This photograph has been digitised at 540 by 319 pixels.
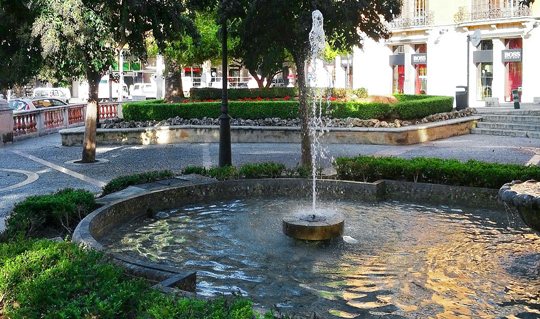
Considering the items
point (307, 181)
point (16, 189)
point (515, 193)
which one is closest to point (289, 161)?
point (307, 181)

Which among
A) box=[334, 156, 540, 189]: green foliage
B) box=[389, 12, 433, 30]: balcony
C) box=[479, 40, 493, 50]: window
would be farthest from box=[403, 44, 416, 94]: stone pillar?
box=[334, 156, 540, 189]: green foliage

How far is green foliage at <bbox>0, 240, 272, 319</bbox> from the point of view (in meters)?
4.20

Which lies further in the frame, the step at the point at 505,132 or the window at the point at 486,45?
the window at the point at 486,45

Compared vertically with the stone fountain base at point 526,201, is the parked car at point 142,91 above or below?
above

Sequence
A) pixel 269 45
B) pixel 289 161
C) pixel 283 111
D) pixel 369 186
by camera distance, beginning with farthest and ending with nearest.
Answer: pixel 283 111 → pixel 289 161 → pixel 269 45 → pixel 369 186

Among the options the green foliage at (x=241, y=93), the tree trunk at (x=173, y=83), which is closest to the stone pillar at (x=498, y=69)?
the green foliage at (x=241, y=93)

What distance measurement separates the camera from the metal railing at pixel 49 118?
2437cm

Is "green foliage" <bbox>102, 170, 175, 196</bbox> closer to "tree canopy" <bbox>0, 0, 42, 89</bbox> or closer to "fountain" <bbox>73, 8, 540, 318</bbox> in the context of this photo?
"fountain" <bbox>73, 8, 540, 318</bbox>

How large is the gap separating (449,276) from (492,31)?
3684 centimetres

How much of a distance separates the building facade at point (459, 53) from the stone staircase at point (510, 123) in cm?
819

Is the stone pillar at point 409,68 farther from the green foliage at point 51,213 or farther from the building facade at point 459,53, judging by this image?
the green foliage at point 51,213

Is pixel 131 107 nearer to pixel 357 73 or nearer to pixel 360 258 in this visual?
pixel 360 258

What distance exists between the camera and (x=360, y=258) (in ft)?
24.9

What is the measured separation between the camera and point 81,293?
4.71 metres
